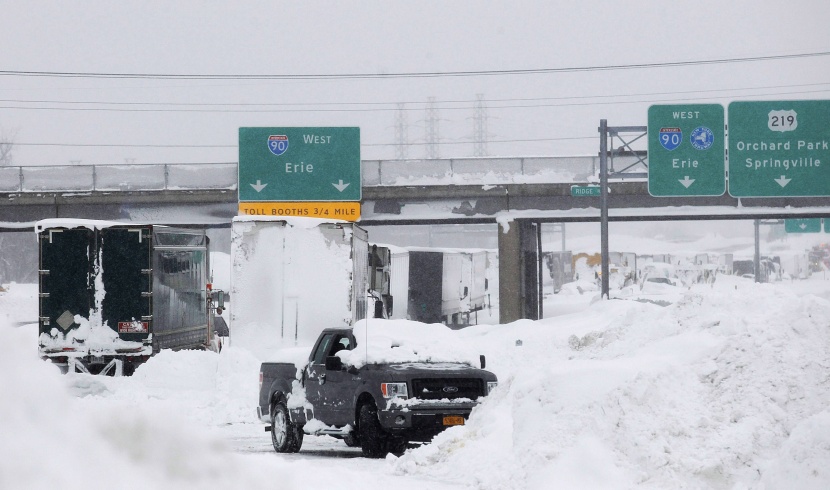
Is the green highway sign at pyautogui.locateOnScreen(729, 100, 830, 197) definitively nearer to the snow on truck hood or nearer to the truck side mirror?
the snow on truck hood

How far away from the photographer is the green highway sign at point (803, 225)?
7331 cm

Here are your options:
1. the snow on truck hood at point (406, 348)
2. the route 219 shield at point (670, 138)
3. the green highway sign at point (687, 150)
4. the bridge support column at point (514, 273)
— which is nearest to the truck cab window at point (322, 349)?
the snow on truck hood at point (406, 348)

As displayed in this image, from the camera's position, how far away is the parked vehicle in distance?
2370 centimetres

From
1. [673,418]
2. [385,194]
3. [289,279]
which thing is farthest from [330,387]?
[385,194]

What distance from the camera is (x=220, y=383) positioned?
2317 cm

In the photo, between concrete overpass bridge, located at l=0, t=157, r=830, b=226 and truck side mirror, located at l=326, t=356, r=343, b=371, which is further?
concrete overpass bridge, located at l=0, t=157, r=830, b=226

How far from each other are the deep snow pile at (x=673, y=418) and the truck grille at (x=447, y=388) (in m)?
1.71

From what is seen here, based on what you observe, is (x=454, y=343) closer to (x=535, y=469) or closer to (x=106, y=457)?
(x=535, y=469)

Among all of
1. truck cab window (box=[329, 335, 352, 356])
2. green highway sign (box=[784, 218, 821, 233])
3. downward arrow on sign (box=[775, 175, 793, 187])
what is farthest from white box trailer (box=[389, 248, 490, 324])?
green highway sign (box=[784, 218, 821, 233])

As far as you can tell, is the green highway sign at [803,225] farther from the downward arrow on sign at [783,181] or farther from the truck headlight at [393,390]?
the truck headlight at [393,390]

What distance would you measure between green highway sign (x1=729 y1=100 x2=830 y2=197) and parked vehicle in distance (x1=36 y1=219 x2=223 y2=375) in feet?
62.5

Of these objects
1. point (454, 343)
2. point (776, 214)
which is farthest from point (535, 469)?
point (776, 214)

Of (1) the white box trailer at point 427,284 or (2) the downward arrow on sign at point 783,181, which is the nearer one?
(2) the downward arrow on sign at point 783,181

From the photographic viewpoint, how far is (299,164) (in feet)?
129
